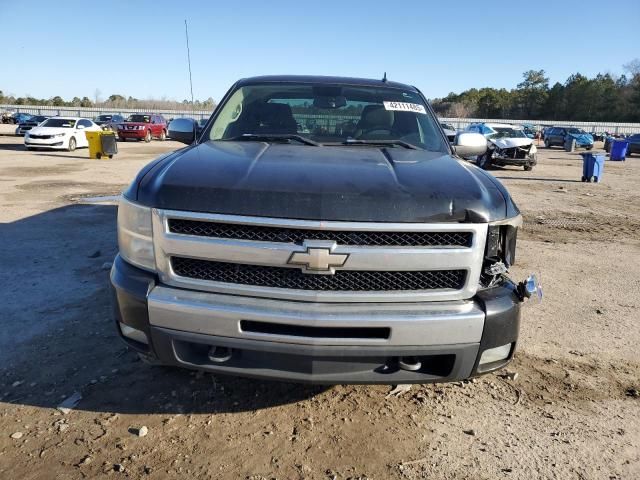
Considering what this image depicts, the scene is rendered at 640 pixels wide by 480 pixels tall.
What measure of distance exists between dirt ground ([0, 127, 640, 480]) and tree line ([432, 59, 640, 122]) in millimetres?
81219

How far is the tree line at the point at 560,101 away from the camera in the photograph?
74375mm

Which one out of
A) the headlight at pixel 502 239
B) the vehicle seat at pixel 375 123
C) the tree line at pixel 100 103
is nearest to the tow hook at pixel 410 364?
the headlight at pixel 502 239

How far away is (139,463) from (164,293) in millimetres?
862

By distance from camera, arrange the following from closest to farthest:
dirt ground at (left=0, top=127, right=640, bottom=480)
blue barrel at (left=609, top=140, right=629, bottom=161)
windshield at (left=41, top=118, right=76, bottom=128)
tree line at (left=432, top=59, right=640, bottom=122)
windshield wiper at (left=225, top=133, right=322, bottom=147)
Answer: dirt ground at (left=0, top=127, right=640, bottom=480)
windshield wiper at (left=225, top=133, right=322, bottom=147)
windshield at (left=41, top=118, right=76, bottom=128)
blue barrel at (left=609, top=140, right=629, bottom=161)
tree line at (left=432, top=59, right=640, bottom=122)

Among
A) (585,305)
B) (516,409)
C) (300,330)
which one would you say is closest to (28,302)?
(300,330)

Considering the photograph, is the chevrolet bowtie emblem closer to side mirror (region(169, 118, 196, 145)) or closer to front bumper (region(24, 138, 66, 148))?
side mirror (region(169, 118, 196, 145))

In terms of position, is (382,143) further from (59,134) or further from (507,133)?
(59,134)

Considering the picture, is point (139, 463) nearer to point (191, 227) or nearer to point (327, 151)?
point (191, 227)

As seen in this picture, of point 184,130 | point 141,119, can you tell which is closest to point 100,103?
point 141,119

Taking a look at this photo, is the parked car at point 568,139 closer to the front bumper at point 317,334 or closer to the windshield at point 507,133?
the windshield at point 507,133

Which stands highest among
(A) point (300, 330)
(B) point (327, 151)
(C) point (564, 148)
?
(B) point (327, 151)

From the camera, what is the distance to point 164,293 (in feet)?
7.54

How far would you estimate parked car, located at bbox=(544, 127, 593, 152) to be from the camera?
36.7 metres

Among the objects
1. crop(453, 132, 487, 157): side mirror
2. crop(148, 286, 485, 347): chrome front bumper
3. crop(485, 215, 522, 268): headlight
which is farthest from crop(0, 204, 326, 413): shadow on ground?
crop(453, 132, 487, 157): side mirror
